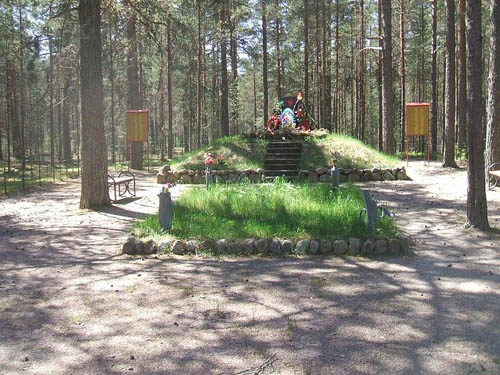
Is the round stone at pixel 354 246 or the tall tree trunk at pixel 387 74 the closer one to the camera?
the round stone at pixel 354 246

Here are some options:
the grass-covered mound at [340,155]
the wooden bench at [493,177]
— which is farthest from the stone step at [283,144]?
the wooden bench at [493,177]

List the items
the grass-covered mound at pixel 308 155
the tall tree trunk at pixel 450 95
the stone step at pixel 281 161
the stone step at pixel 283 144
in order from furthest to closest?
1. the stone step at pixel 283 144
2. the tall tree trunk at pixel 450 95
3. the stone step at pixel 281 161
4. the grass-covered mound at pixel 308 155

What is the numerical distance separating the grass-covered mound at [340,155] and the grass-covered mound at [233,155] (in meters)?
1.73

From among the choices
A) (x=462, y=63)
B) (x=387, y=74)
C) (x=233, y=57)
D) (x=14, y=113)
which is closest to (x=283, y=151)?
(x=387, y=74)

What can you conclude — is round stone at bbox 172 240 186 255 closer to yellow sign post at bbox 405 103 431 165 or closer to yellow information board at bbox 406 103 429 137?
yellow sign post at bbox 405 103 431 165

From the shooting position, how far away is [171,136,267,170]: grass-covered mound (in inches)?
737

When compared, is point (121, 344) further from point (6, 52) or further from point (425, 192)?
point (6, 52)

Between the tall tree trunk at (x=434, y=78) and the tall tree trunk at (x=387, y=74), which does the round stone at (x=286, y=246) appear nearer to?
the tall tree trunk at (x=387, y=74)

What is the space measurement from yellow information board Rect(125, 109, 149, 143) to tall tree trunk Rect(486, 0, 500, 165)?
1355 centimetres

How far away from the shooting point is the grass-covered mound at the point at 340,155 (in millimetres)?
18078

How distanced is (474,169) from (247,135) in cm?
1349

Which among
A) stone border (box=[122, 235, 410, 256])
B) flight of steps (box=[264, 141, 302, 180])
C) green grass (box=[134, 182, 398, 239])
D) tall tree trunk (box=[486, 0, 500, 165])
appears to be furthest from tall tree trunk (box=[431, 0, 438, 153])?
stone border (box=[122, 235, 410, 256])

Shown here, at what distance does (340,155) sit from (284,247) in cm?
1178

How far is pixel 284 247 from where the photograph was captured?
741cm
